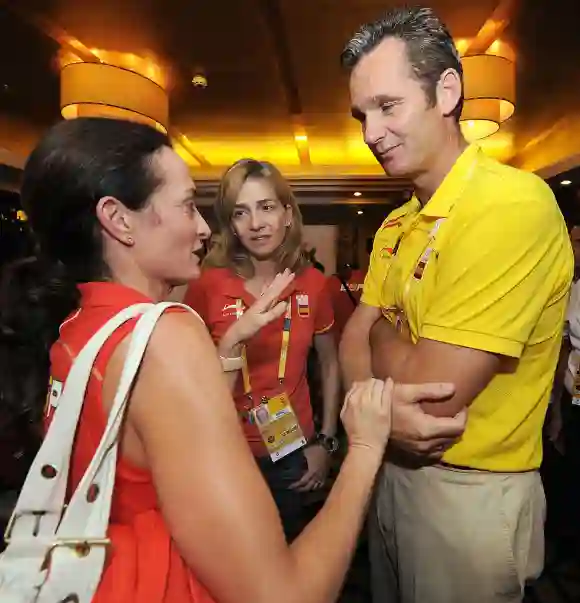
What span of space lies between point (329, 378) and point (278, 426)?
1.34 feet

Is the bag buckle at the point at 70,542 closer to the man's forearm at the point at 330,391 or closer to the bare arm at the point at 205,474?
the bare arm at the point at 205,474

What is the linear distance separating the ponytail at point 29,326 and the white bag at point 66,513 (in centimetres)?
23

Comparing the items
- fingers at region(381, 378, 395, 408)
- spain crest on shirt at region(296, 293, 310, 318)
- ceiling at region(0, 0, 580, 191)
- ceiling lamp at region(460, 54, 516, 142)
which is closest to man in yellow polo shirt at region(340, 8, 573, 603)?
fingers at region(381, 378, 395, 408)

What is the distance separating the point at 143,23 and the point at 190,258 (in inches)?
131

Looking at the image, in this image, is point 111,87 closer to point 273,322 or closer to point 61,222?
point 273,322

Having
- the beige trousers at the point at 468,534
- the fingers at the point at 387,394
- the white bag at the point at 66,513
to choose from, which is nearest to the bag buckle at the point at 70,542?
the white bag at the point at 66,513

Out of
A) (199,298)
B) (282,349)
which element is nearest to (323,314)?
(282,349)

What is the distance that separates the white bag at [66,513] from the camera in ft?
2.48

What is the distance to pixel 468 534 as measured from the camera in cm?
118

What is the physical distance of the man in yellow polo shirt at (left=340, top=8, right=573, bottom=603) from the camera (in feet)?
3.58

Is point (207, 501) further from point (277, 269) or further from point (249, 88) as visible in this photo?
point (249, 88)

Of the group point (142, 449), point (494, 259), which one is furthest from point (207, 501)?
point (494, 259)

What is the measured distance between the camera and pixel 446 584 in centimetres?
121

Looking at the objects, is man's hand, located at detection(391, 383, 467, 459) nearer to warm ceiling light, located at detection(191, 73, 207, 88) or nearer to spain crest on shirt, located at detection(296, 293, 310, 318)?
spain crest on shirt, located at detection(296, 293, 310, 318)
